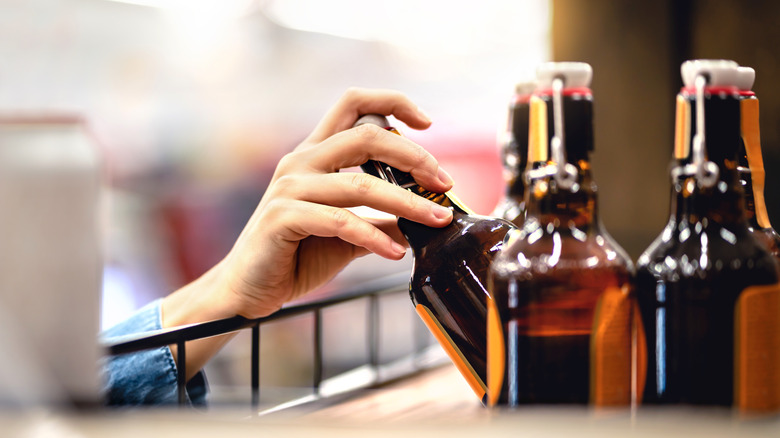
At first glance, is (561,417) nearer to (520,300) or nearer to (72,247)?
(520,300)

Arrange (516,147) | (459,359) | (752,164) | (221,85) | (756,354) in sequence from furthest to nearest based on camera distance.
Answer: (221,85) → (516,147) → (459,359) → (752,164) → (756,354)

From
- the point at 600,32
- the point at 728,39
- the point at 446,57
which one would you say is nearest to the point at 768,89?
the point at 728,39

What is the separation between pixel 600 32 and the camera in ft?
3.72

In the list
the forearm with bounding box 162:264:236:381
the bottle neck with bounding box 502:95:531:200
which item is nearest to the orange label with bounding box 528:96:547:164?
the bottle neck with bounding box 502:95:531:200

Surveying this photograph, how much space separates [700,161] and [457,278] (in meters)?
0.29

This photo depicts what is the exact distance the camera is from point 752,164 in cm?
53

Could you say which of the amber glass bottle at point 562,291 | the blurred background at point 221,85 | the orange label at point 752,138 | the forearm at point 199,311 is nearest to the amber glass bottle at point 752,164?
the orange label at point 752,138

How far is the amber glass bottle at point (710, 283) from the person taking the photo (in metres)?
0.42

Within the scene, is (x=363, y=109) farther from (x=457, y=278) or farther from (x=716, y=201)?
(x=716, y=201)

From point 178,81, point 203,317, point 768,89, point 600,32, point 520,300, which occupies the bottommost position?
point 203,317

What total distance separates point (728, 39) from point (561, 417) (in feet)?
2.68

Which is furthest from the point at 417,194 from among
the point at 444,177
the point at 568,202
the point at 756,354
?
the point at 756,354

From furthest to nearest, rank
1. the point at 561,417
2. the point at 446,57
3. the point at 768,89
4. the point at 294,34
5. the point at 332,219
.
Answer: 1. the point at 294,34
2. the point at 446,57
3. the point at 768,89
4. the point at 332,219
5. the point at 561,417

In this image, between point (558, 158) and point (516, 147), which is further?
point (516, 147)
